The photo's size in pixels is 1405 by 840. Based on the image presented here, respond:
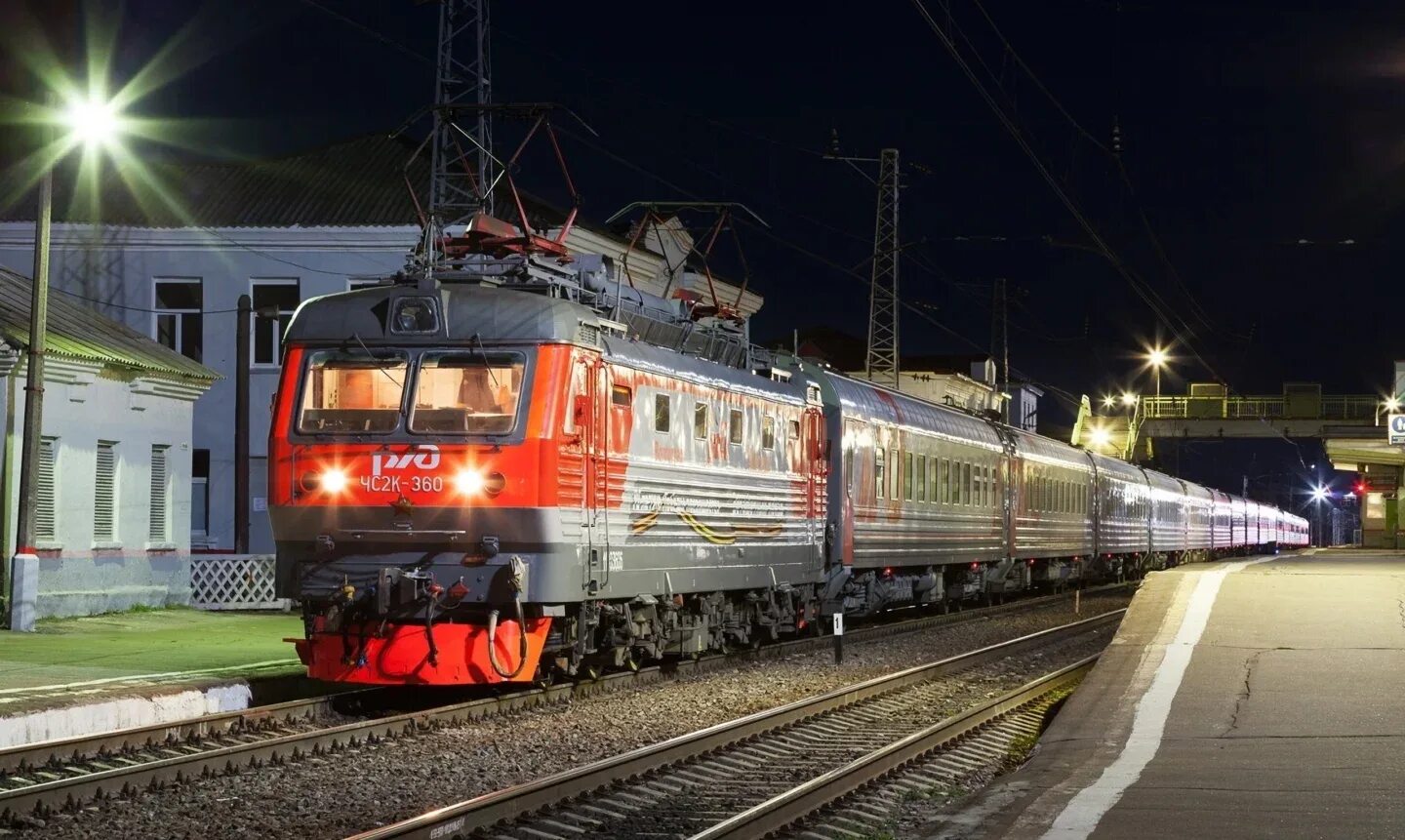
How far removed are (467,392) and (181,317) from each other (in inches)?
916

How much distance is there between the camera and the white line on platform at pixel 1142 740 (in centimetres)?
901

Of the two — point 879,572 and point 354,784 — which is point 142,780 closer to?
point 354,784

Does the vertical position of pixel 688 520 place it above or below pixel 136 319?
below

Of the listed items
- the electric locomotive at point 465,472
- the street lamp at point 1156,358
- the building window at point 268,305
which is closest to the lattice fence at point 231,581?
the building window at point 268,305

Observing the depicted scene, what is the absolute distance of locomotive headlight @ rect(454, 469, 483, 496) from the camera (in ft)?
46.7

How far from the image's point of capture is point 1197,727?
499 inches

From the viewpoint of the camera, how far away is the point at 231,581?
28.0 m

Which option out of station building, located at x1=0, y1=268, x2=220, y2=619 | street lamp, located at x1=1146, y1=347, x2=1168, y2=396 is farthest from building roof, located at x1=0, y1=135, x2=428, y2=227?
street lamp, located at x1=1146, y1=347, x2=1168, y2=396

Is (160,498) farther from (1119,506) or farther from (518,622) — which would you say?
(1119,506)

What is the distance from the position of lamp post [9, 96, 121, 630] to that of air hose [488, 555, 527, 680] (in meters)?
8.68

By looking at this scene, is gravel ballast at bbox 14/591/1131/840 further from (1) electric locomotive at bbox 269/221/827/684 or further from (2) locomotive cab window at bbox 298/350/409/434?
(2) locomotive cab window at bbox 298/350/409/434

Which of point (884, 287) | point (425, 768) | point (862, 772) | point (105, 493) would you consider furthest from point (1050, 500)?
point (425, 768)

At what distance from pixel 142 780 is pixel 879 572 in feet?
52.0

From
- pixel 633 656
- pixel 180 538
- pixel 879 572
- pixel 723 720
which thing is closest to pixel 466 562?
pixel 723 720
